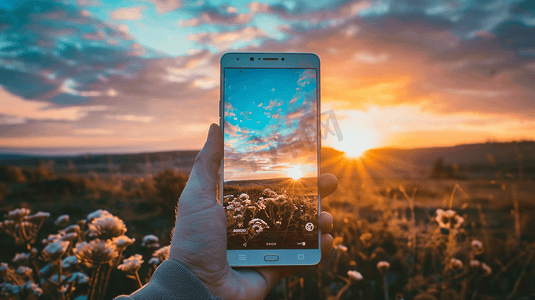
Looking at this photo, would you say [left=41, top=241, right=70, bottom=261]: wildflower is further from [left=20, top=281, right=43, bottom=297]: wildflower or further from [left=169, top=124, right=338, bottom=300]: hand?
[left=169, top=124, right=338, bottom=300]: hand

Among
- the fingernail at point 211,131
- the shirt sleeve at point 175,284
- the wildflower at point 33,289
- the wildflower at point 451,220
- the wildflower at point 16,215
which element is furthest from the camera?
the wildflower at point 451,220

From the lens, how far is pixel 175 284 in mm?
1174

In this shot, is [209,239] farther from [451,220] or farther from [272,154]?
[451,220]

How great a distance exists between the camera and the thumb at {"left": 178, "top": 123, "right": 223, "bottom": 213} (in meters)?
1.46

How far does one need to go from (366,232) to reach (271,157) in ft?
7.12

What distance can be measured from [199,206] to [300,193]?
2.13ft

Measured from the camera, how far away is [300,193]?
1.69m

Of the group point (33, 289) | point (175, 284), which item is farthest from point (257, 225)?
point (33, 289)

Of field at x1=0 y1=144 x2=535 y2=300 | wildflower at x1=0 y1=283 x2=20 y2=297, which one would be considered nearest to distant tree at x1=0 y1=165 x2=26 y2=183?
field at x1=0 y1=144 x2=535 y2=300

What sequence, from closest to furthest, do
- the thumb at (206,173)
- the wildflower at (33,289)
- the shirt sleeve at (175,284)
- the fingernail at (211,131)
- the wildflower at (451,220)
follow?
the shirt sleeve at (175,284) → the thumb at (206,173) → the fingernail at (211,131) → the wildflower at (33,289) → the wildflower at (451,220)

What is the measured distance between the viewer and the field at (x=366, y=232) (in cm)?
238

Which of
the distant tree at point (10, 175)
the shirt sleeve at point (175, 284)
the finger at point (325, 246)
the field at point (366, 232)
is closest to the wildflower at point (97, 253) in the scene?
the field at point (366, 232)

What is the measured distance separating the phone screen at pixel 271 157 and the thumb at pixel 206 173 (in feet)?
0.32

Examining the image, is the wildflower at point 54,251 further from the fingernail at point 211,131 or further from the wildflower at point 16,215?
the fingernail at point 211,131
